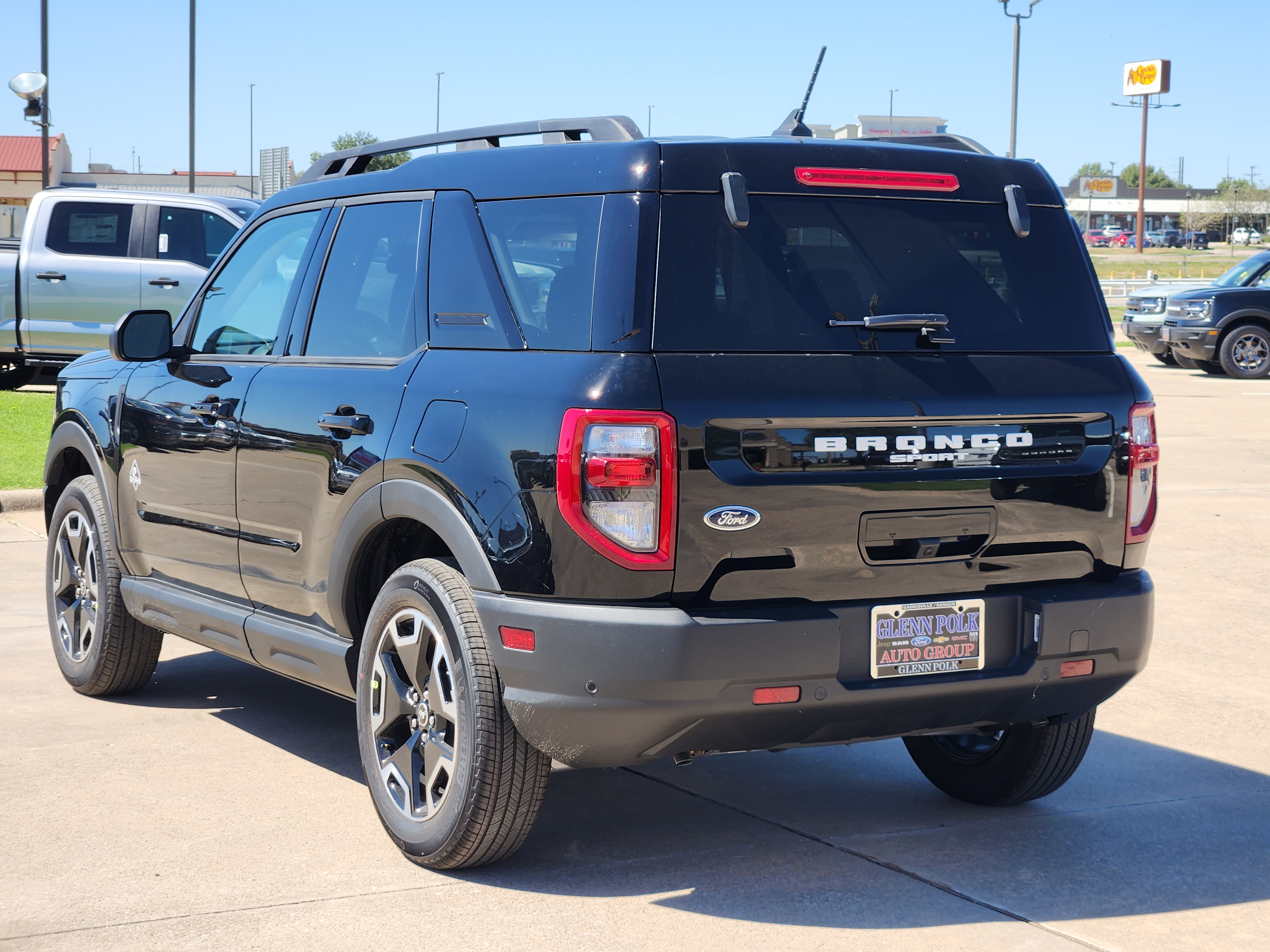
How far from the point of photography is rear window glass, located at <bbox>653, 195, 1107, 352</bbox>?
148 inches

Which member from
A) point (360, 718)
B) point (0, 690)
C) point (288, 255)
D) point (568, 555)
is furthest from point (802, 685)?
point (0, 690)

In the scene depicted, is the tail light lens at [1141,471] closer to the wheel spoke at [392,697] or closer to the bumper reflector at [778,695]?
the bumper reflector at [778,695]

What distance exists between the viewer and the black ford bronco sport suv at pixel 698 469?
362cm

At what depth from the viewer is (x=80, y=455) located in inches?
248

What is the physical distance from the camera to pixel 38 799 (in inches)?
184

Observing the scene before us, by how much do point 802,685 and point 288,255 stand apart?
2.49 metres

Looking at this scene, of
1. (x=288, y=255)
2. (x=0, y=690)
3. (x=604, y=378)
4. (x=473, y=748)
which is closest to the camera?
(x=604, y=378)

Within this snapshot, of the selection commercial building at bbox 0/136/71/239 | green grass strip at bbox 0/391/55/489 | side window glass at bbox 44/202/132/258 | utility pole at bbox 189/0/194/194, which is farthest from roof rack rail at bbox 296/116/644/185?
commercial building at bbox 0/136/71/239

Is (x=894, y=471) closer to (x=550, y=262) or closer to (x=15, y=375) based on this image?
(x=550, y=262)

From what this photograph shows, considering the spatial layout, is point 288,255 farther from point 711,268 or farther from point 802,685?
point 802,685

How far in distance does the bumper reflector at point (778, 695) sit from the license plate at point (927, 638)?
0.23 meters

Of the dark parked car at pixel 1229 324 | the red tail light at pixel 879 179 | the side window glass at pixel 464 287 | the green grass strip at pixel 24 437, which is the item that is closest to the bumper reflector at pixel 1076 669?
the red tail light at pixel 879 179

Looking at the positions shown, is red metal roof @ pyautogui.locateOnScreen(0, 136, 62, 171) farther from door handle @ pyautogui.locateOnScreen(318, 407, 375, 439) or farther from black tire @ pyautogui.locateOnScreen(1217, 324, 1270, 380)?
door handle @ pyautogui.locateOnScreen(318, 407, 375, 439)

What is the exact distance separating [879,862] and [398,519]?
166 centimetres
